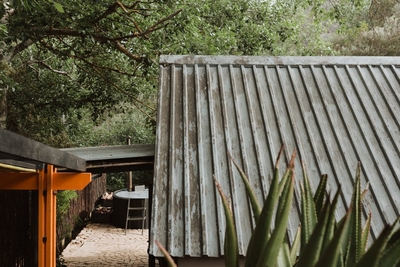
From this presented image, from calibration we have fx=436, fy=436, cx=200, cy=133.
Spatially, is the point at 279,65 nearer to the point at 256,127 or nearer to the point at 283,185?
the point at 256,127

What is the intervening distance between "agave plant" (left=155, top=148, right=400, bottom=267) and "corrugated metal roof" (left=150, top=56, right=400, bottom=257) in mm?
2128

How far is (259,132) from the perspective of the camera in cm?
511

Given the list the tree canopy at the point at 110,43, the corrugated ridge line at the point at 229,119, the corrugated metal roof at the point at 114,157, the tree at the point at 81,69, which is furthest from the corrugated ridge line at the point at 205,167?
the tree at the point at 81,69

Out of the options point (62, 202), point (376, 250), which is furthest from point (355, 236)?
point (62, 202)

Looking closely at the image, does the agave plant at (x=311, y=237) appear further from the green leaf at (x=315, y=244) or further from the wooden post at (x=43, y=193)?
the wooden post at (x=43, y=193)

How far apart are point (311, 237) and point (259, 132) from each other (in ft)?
12.5

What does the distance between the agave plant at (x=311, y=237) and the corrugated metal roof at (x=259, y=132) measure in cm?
213

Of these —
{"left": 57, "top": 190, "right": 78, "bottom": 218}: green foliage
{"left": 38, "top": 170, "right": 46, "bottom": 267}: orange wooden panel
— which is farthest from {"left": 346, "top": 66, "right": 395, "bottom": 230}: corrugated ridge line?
{"left": 57, "top": 190, "right": 78, "bottom": 218}: green foliage

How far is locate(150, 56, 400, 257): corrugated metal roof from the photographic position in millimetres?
4039

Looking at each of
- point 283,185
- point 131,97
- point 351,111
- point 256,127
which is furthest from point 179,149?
point 131,97

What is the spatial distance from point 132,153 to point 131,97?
279 inches

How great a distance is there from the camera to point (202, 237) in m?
3.80

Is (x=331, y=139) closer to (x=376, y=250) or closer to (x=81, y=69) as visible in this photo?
(x=376, y=250)

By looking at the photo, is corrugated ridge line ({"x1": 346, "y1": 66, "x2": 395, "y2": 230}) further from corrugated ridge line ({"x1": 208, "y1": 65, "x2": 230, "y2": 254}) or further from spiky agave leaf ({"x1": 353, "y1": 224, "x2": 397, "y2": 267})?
spiky agave leaf ({"x1": 353, "y1": 224, "x2": 397, "y2": 267})
